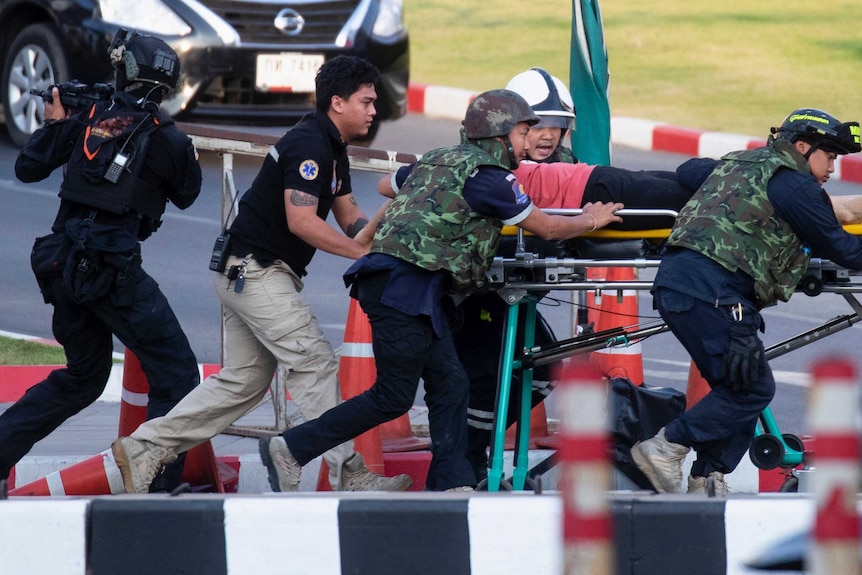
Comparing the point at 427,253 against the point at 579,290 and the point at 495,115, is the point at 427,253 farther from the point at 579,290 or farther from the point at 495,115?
the point at 579,290

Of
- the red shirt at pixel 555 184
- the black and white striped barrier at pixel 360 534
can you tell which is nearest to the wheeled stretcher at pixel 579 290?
the red shirt at pixel 555 184

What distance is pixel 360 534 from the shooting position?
3.96 meters

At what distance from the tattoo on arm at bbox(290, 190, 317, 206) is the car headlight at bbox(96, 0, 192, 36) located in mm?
5689

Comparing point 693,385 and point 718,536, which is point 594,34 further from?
point 718,536

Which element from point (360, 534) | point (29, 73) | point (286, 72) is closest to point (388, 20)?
point (286, 72)

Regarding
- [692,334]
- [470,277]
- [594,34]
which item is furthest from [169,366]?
[594,34]

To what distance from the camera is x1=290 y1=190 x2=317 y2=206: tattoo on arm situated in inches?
205

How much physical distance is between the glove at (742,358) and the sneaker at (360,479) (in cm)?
119

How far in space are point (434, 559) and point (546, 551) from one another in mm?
282

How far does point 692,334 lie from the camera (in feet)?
16.8

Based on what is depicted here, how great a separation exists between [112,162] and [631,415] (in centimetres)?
206

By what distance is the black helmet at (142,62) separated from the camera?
5292 mm

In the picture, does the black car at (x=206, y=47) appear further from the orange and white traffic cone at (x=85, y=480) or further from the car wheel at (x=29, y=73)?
the orange and white traffic cone at (x=85, y=480)

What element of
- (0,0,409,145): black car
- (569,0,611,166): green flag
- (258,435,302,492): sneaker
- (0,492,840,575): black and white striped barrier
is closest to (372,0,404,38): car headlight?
(0,0,409,145): black car
